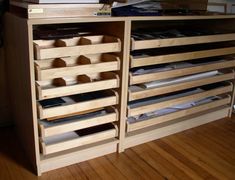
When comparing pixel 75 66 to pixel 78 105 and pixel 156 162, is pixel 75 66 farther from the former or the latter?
pixel 156 162

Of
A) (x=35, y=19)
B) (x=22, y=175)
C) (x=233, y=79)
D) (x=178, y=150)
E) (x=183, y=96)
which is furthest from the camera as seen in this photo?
(x=233, y=79)

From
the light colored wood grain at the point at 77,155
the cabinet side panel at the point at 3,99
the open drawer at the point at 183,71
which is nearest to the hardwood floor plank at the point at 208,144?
the open drawer at the point at 183,71

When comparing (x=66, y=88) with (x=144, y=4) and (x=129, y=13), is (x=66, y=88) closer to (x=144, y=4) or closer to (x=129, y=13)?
(x=129, y=13)

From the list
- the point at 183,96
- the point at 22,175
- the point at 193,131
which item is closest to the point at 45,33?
the point at 22,175

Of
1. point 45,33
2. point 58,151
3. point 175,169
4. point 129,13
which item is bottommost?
point 175,169

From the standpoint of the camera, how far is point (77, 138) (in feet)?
4.62

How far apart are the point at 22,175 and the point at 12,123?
521mm

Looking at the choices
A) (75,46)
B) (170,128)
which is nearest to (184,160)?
(170,128)

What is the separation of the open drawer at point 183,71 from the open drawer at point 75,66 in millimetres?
143

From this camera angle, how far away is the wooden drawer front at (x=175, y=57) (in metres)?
1.45

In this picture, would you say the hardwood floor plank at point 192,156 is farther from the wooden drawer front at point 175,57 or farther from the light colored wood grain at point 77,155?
the wooden drawer front at point 175,57

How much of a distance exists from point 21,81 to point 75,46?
317 mm

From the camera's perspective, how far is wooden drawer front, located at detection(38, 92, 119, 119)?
1259 millimetres

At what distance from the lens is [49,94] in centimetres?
124
